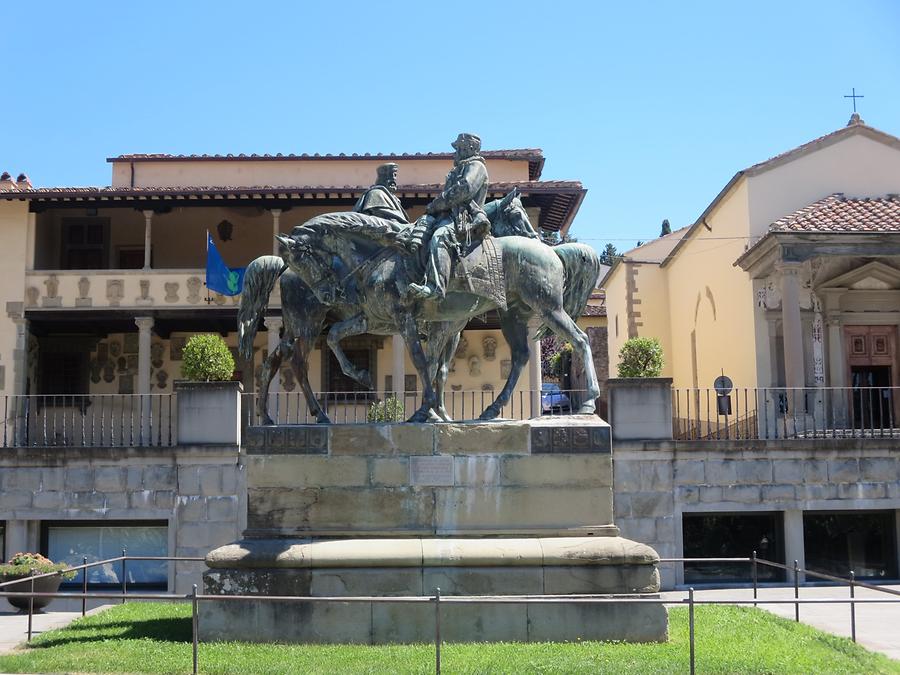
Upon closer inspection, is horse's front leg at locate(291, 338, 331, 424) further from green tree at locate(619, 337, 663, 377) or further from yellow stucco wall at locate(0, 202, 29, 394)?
yellow stucco wall at locate(0, 202, 29, 394)

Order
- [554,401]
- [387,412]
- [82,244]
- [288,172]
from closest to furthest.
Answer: [387,412] < [82,244] < [288,172] < [554,401]

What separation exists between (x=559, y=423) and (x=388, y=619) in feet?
8.75

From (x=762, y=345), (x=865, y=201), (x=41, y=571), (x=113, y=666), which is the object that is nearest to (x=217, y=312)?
(x=41, y=571)

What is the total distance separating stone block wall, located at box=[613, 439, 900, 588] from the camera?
19156 mm

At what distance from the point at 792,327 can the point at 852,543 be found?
5405mm

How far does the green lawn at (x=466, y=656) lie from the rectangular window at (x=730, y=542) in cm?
855

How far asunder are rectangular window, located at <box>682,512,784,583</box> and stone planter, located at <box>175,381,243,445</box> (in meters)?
8.62

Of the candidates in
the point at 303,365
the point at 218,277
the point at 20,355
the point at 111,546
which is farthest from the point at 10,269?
the point at 303,365

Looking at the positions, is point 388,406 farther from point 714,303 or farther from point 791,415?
point 714,303

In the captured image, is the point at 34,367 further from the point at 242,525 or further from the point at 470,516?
the point at 470,516

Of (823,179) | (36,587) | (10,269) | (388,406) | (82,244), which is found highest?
(823,179)

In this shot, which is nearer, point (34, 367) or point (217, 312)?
point (217, 312)

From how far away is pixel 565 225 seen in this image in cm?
2934

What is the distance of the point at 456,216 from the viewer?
447 inches
